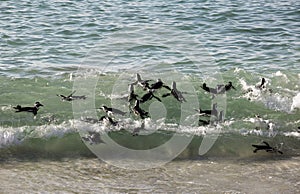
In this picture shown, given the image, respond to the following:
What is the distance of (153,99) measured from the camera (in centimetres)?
794

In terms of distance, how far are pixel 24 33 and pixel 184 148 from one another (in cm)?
624

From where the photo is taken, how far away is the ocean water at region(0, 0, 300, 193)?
19.0 feet

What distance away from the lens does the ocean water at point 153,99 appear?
5.80m

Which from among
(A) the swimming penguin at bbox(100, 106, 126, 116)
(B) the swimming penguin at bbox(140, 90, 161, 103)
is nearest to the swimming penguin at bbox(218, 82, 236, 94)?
(B) the swimming penguin at bbox(140, 90, 161, 103)

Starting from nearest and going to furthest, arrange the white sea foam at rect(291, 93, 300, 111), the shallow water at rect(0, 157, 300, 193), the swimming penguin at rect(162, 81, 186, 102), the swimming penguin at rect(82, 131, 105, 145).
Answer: the shallow water at rect(0, 157, 300, 193) → the swimming penguin at rect(82, 131, 105, 145) → the white sea foam at rect(291, 93, 300, 111) → the swimming penguin at rect(162, 81, 186, 102)

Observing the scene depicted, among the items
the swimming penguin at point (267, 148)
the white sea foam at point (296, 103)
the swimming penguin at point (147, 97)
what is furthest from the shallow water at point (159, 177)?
the swimming penguin at point (147, 97)

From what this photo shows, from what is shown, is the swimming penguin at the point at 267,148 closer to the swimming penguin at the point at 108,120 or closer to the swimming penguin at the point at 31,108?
the swimming penguin at the point at 108,120

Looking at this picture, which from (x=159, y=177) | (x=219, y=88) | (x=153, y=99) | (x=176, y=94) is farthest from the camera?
(x=219, y=88)

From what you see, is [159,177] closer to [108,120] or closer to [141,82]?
[108,120]

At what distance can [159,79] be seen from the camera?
8930mm

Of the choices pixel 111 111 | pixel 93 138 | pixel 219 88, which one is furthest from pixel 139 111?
pixel 219 88

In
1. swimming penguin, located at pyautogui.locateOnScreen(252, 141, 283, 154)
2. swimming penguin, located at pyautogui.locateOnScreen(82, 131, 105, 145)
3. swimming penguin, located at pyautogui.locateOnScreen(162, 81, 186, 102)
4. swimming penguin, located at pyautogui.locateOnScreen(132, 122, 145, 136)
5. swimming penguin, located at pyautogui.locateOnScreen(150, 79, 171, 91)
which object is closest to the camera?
swimming penguin, located at pyautogui.locateOnScreen(252, 141, 283, 154)

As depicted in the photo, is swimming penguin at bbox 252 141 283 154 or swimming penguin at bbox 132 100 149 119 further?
swimming penguin at bbox 132 100 149 119

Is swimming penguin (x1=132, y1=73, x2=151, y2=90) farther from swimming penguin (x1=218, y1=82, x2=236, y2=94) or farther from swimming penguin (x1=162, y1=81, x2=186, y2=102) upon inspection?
swimming penguin (x1=218, y1=82, x2=236, y2=94)
